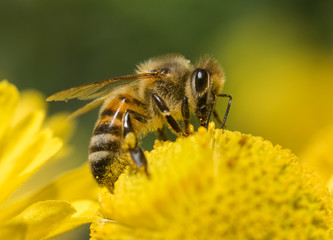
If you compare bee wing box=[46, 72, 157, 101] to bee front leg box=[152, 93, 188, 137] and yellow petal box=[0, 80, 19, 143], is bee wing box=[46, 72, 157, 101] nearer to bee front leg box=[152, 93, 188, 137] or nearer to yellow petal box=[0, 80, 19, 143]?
bee front leg box=[152, 93, 188, 137]

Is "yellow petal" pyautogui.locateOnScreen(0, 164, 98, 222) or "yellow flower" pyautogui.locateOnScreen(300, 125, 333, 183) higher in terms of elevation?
"yellow flower" pyautogui.locateOnScreen(300, 125, 333, 183)

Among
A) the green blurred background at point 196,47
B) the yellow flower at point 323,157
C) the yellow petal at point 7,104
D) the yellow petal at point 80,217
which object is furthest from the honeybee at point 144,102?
the green blurred background at point 196,47

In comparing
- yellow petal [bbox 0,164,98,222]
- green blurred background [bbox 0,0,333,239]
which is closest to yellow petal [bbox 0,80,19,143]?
yellow petal [bbox 0,164,98,222]

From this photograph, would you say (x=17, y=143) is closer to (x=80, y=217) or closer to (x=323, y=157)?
(x=80, y=217)

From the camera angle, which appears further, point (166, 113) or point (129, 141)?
point (166, 113)

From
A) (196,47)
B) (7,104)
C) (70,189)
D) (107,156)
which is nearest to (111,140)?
(107,156)

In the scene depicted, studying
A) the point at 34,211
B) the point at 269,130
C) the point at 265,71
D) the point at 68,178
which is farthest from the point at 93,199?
the point at 265,71

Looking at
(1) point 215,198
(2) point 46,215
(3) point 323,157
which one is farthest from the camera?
(3) point 323,157
